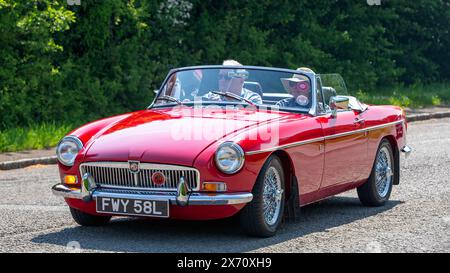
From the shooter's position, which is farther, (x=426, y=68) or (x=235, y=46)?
(x=426, y=68)

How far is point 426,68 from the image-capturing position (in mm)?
31312

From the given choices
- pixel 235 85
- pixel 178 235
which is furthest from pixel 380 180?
pixel 178 235

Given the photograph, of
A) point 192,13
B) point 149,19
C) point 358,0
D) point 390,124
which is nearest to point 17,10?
point 149,19

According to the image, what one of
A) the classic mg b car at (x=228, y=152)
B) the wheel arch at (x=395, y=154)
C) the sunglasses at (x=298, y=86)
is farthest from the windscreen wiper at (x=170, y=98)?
the wheel arch at (x=395, y=154)

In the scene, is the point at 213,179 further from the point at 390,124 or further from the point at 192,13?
the point at 192,13

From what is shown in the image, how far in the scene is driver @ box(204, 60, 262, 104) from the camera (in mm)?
10022

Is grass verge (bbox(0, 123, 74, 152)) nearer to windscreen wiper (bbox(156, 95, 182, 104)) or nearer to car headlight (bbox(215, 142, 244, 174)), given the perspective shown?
windscreen wiper (bbox(156, 95, 182, 104))

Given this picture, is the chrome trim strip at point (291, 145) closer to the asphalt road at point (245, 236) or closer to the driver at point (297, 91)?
the driver at point (297, 91)

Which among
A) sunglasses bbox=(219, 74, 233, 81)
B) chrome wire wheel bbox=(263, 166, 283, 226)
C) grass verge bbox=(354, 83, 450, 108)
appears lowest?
grass verge bbox=(354, 83, 450, 108)

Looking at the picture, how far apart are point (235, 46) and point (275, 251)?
16273mm

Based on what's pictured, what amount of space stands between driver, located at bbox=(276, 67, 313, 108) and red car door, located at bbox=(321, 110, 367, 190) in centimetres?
26

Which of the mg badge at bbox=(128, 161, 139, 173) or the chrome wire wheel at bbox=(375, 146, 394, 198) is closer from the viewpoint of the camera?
the mg badge at bbox=(128, 161, 139, 173)

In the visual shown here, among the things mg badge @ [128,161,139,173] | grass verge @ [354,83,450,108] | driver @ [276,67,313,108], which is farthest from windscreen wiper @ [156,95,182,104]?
grass verge @ [354,83,450,108]

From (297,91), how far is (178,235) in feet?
6.97
